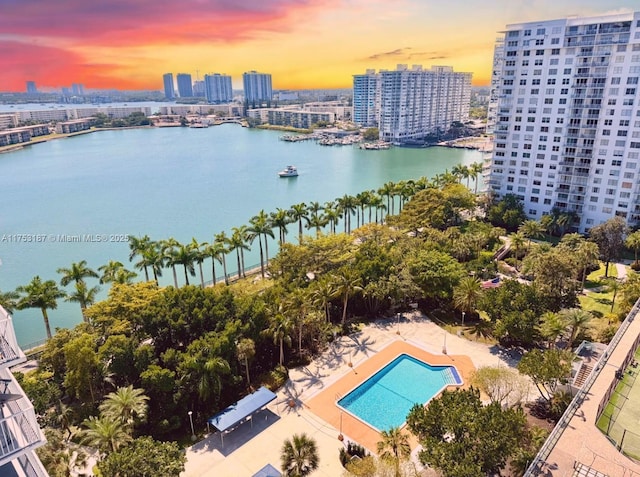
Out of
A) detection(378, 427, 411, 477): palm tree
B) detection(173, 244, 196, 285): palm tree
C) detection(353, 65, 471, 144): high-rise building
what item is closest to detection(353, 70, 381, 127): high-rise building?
detection(353, 65, 471, 144): high-rise building

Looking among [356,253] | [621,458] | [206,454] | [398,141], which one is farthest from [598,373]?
[398,141]

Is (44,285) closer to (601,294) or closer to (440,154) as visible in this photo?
(601,294)

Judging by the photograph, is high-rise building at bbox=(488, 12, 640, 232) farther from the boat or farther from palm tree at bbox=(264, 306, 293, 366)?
the boat

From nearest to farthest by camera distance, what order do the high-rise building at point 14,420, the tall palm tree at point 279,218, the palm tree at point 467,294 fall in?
the high-rise building at point 14,420, the palm tree at point 467,294, the tall palm tree at point 279,218

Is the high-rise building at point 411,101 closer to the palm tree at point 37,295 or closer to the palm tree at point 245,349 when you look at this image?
the palm tree at point 37,295

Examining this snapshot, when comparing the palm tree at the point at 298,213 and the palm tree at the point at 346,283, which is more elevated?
the palm tree at the point at 298,213

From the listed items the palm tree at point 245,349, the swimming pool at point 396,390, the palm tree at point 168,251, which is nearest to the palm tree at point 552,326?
the swimming pool at point 396,390
